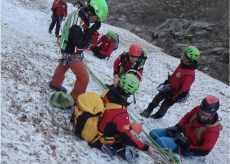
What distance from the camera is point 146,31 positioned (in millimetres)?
27859

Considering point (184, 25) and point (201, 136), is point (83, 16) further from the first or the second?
point (184, 25)

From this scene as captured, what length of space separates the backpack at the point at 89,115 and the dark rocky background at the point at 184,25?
14.3 metres

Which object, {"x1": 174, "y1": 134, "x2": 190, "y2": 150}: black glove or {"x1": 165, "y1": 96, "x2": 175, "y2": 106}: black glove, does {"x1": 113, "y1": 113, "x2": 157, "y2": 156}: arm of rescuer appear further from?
{"x1": 165, "y1": 96, "x2": 175, "y2": 106}: black glove

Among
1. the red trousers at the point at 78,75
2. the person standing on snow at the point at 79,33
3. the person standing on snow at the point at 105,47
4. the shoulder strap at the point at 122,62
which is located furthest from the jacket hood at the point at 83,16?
the person standing on snow at the point at 105,47

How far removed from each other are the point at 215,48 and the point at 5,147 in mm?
18603

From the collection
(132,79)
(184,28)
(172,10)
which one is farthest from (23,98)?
(172,10)

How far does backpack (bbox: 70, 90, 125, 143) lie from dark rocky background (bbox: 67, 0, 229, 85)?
14.3m

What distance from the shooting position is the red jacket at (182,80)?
6238 mm

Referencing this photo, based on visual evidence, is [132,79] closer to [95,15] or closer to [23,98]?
[95,15]

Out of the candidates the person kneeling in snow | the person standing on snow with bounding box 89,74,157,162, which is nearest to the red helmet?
the person standing on snow with bounding box 89,74,157,162

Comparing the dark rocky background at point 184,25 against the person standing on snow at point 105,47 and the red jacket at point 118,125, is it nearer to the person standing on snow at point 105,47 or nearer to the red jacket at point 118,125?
the person standing on snow at point 105,47

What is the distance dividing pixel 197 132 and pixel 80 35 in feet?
12.7

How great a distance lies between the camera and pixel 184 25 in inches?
950

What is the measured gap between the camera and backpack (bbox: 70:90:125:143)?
420 cm
